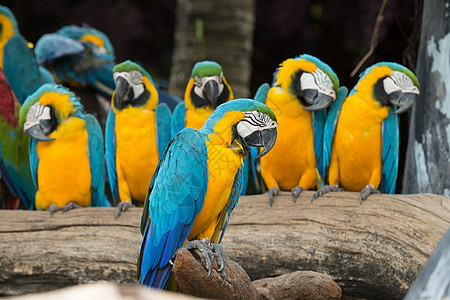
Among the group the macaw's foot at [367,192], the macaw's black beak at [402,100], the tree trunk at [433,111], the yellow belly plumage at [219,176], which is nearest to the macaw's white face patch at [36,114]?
the yellow belly plumage at [219,176]

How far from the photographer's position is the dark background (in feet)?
19.4

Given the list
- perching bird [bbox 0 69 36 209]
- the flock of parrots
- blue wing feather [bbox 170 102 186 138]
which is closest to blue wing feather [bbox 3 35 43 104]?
perching bird [bbox 0 69 36 209]

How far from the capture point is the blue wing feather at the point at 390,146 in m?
2.72

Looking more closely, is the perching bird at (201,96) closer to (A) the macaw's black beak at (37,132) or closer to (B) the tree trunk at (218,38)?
(A) the macaw's black beak at (37,132)

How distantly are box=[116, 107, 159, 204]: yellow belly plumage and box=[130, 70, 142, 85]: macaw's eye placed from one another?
0.47 feet

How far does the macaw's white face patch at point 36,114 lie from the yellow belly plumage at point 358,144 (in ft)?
4.93

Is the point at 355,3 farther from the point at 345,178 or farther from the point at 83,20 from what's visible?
the point at 345,178

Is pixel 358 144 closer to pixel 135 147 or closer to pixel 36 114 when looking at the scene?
pixel 135 147

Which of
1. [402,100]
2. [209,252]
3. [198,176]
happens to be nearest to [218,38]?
[402,100]

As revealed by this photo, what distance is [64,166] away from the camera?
297cm

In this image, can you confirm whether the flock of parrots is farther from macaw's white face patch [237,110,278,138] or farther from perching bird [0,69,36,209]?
macaw's white face patch [237,110,278,138]

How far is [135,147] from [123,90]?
0.31 meters

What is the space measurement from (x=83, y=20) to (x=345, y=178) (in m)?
4.13

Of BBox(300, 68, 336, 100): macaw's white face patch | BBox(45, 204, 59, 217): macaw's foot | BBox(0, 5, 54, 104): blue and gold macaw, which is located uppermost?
BBox(300, 68, 336, 100): macaw's white face patch
